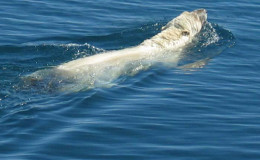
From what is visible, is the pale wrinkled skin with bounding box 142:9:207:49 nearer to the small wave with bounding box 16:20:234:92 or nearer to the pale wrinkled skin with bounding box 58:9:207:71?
the pale wrinkled skin with bounding box 58:9:207:71

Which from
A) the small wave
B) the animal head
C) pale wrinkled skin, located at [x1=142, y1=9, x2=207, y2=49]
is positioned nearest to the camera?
the small wave

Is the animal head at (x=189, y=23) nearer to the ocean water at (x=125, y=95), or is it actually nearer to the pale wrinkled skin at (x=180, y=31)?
the pale wrinkled skin at (x=180, y=31)

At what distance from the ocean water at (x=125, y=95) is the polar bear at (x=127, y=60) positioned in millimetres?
331

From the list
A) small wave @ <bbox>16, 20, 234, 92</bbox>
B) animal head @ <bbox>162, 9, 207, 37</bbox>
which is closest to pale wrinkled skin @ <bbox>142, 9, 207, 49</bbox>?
animal head @ <bbox>162, 9, 207, 37</bbox>

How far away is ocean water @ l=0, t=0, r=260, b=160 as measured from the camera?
1191cm

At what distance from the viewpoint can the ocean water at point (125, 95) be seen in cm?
1191

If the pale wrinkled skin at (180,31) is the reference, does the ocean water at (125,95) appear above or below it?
below

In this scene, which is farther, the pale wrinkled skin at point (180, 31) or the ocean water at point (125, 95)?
the pale wrinkled skin at point (180, 31)

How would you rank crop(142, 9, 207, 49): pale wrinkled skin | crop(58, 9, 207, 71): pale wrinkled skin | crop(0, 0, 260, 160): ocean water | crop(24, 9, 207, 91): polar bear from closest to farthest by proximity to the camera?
1. crop(0, 0, 260, 160): ocean water
2. crop(24, 9, 207, 91): polar bear
3. crop(58, 9, 207, 71): pale wrinkled skin
4. crop(142, 9, 207, 49): pale wrinkled skin

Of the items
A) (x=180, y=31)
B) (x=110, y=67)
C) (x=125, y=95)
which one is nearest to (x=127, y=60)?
(x=110, y=67)

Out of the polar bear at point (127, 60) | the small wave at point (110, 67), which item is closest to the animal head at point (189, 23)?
the polar bear at point (127, 60)

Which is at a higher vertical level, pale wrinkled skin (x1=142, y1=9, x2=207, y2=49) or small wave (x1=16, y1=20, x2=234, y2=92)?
pale wrinkled skin (x1=142, y1=9, x2=207, y2=49)

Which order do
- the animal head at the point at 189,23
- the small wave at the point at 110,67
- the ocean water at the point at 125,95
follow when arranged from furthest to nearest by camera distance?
the animal head at the point at 189,23 → the small wave at the point at 110,67 → the ocean water at the point at 125,95

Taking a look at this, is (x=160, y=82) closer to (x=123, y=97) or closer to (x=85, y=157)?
(x=123, y=97)
